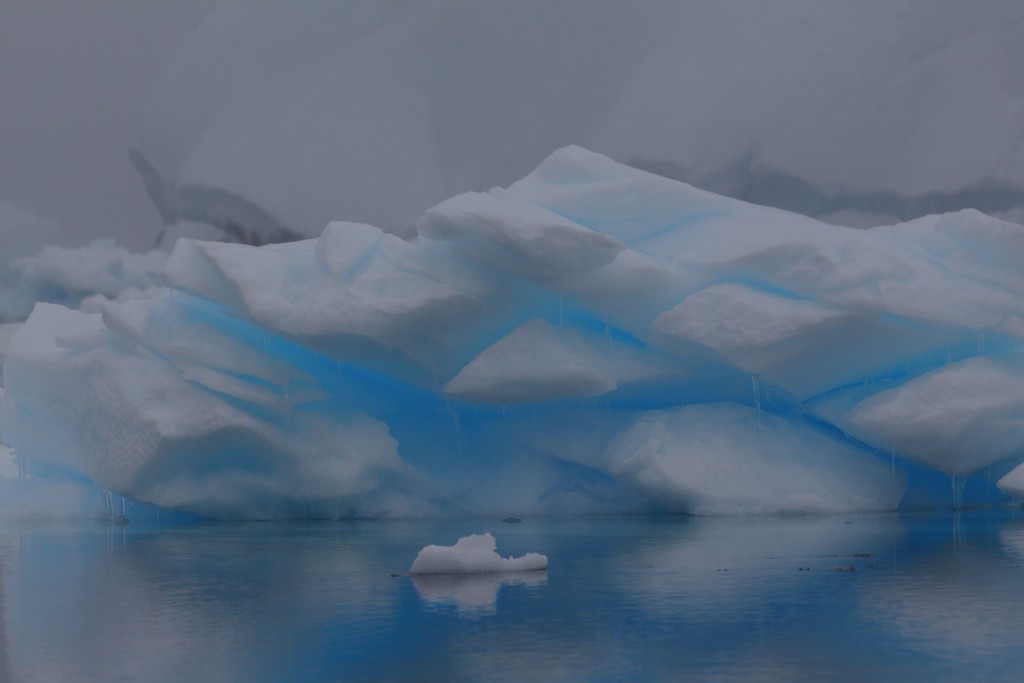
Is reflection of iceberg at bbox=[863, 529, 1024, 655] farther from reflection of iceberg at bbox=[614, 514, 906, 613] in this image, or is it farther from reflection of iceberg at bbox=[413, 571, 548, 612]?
reflection of iceberg at bbox=[413, 571, 548, 612]

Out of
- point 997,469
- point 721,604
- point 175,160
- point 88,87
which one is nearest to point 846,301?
point 997,469

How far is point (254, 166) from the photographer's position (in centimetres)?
2478

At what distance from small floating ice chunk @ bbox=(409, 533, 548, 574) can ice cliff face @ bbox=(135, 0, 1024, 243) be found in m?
16.1

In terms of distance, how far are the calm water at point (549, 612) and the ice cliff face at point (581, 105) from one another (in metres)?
14.0

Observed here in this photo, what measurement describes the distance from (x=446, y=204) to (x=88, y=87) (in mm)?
20935

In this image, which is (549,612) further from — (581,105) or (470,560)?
(581,105)

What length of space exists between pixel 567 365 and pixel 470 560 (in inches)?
177

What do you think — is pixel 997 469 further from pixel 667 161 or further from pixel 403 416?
pixel 667 161

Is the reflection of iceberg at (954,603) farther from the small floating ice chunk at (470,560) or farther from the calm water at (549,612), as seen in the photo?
the small floating ice chunk at (470,560)

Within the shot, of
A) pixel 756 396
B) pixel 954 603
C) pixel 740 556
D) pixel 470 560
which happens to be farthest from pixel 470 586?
pixel 756 396

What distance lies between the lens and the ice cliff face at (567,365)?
11.0 meters

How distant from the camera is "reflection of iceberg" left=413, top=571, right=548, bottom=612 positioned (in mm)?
5555

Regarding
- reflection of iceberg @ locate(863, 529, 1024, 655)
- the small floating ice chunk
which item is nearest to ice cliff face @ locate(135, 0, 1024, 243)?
reflection of iceberg @ locate(863, 529, 1024, 655)

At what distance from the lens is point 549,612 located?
5.21m
